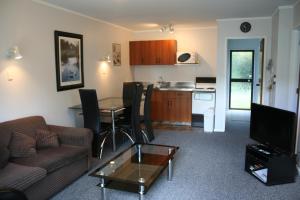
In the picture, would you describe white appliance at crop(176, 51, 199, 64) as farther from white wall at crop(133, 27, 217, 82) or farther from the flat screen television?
the flat screen television

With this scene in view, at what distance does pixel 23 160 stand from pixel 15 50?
4.39 ft

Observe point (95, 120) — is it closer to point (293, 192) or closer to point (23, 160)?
point (23, 160)

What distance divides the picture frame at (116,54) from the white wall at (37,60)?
0.76 metres

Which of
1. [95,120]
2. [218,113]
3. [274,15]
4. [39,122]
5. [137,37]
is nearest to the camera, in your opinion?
[39,122]

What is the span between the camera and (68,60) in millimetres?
4484

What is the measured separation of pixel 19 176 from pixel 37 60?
194 cm

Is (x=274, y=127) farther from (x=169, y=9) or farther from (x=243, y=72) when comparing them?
(x=243, y=72)

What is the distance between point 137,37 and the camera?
705 centimetres

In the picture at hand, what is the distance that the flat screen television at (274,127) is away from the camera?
2975 millimetres

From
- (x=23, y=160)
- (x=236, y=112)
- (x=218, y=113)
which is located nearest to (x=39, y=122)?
(x=23, y=160)

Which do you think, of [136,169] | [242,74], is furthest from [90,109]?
[242,74]

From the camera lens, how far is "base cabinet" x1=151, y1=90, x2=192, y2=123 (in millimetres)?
6332

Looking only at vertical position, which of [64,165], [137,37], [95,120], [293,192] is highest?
[137,37]

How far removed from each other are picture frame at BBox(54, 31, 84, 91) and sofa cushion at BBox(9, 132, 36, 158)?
133 cm
